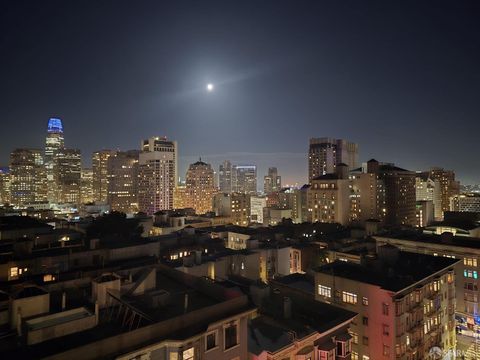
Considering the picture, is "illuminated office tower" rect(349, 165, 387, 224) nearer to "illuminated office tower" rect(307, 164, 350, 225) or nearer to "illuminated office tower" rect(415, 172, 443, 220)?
"illuminated office tower" rect(307, 164, 350, 225)

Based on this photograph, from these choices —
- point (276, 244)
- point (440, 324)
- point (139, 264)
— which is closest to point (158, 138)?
point (276, 244)

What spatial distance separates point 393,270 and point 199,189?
15995 cm

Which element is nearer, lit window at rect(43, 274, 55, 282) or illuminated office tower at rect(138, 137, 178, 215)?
lit window at rect(43, 274, 55, 282)

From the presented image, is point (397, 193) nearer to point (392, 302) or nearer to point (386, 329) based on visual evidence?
point (386, 329)

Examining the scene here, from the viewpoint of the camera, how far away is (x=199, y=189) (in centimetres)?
18612

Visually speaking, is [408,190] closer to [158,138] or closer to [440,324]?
[440,324]

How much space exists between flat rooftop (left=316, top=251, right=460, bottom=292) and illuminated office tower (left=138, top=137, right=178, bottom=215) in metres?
154

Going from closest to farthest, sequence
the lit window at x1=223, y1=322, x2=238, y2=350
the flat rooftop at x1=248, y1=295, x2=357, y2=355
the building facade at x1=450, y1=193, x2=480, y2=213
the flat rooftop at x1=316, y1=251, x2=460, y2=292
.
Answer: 1. the lit window at x1=223, y1=322, x2=238, y2=350
2. the flat rooftop at x1=248, y1=295, x2=357, y2=355
3. the flat rooftop at x1=316, y1=251, x2=460, y2=292
4. the building facade at x1=450, y1=193, x2=480, y2=213

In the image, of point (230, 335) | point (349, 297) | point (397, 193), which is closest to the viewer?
point (230, 335)

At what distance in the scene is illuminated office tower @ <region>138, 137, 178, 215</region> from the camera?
583ft

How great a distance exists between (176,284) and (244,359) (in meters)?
6.30

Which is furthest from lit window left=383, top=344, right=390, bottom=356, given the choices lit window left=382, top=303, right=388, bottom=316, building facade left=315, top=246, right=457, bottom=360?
lit window left=382, top=303, right=388, bottom=316

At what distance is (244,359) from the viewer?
15.8 m

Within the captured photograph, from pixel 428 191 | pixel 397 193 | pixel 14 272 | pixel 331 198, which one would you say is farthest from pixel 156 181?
pixel 428 191
